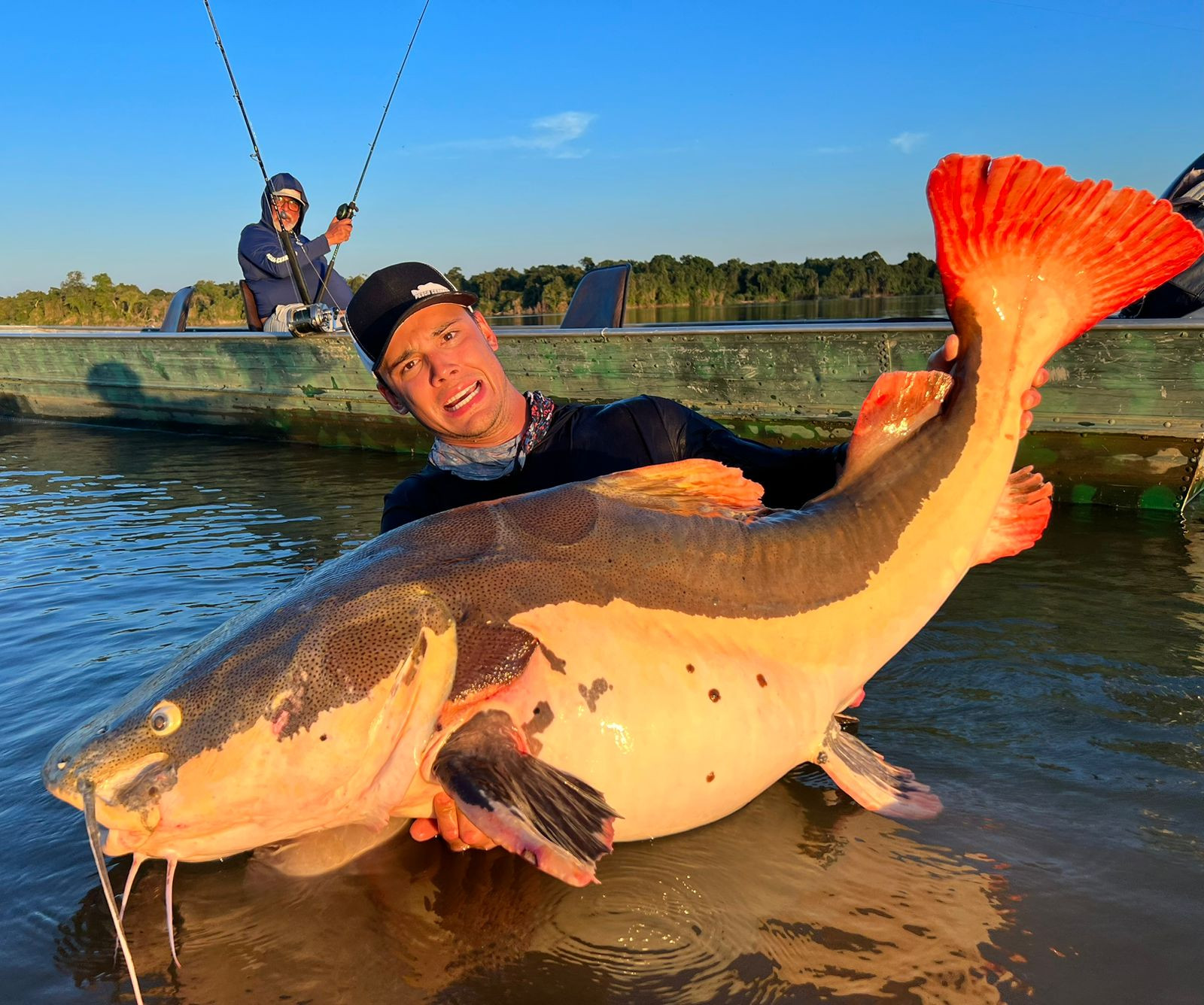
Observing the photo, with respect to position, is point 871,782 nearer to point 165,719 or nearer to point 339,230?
point 165,719

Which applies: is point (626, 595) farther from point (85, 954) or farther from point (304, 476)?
point (304, 476)

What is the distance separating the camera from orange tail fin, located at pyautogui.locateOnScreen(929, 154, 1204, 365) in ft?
8.24

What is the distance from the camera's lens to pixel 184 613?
4.84 metres

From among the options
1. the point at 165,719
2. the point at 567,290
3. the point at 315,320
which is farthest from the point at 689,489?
the point at 567,290

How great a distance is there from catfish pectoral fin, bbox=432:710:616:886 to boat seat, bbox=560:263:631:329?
694cm

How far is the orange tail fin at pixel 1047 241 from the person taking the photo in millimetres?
2512

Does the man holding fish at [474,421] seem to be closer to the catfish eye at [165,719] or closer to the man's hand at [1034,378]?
the man's hand at [1034,378]

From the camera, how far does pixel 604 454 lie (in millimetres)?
3320

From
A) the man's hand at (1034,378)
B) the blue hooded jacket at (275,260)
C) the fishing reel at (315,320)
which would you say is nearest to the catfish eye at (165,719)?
the man's hand at (1034,378)

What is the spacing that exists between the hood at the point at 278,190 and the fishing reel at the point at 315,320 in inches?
41.0

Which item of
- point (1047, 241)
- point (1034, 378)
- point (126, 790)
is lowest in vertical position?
point (126, 790)

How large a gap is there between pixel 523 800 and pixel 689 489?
1.04 meters

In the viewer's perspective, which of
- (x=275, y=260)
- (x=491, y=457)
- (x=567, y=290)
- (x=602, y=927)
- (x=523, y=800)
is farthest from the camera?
(x=567, y=290)

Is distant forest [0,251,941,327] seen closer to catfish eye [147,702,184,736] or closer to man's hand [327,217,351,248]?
man's hand [327,217,351,248]
